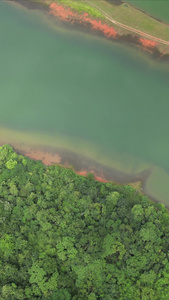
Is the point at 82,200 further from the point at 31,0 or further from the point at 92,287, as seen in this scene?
the point at 31,0

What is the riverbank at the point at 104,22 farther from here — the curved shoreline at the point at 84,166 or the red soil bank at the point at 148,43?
the curved shoreline at the point at 84,166

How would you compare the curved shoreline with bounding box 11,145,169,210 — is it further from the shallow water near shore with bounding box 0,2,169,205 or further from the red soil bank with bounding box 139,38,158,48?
the red soil bank with bounding box 139,38,158,48

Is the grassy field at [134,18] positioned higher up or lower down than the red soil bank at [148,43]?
higher up

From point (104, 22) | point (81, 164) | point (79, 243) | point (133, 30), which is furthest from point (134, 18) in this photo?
point (79, 243)

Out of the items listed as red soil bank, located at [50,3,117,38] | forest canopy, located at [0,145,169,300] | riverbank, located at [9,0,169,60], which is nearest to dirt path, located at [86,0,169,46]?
riverbank, located at [9,0,169,60]

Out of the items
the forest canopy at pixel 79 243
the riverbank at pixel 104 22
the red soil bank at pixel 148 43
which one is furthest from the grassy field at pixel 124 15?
the forest canopy at pixel 79 243

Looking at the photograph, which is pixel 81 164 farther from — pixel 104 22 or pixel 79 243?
pixel 104 22
